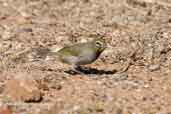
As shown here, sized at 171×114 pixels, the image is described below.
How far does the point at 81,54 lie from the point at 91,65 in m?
0.74

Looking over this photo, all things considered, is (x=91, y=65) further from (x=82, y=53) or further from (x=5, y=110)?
(x=5, y=110)

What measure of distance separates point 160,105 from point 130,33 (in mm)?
3731

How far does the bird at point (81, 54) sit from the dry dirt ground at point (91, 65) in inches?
8.1

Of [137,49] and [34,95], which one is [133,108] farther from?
[137,49]

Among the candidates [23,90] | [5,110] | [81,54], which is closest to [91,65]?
[81,54]

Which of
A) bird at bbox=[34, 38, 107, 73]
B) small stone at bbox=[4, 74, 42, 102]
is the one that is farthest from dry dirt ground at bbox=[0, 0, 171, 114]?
bird at bbox=[34, 38, 107, 73]

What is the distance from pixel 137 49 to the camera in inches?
443

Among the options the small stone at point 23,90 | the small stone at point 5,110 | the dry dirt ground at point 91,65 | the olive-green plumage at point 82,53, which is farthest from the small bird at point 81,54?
the small stone at point 5,110

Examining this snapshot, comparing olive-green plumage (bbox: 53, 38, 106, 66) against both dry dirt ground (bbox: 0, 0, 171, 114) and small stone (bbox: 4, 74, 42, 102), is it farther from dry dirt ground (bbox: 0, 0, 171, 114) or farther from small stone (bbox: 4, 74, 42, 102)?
small stone (bbox: 4, 74, 42, 102)

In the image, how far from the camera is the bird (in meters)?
10.2

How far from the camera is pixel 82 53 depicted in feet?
33.8

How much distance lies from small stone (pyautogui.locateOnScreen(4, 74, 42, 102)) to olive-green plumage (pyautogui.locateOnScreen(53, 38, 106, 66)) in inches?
59.5

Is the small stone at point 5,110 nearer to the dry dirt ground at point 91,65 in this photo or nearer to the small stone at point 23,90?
the dry dirt ground at point 91,65

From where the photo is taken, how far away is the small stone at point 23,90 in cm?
859
